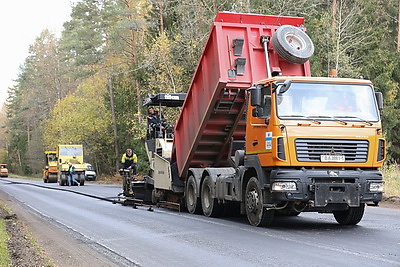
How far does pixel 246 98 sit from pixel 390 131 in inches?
1070

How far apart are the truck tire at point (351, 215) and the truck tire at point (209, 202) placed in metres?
2.90

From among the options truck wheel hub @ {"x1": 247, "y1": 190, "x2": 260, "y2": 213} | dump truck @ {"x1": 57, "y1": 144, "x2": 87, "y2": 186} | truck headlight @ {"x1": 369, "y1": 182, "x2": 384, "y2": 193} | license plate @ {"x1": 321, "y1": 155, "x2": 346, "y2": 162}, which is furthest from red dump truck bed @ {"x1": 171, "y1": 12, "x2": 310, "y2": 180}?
dump truck @ {"x1": 57, "y1": 144, "x2": 87, "y2": 186}

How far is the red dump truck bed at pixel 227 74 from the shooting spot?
12344 millimetres

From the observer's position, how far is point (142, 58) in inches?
1647

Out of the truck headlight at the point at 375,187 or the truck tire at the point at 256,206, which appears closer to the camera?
the truck headlight at the point at 375,187

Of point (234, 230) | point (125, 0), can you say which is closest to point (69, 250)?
point (234, 230)

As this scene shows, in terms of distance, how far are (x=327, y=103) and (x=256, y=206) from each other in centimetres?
235

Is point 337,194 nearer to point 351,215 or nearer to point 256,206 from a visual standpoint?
point 351,215

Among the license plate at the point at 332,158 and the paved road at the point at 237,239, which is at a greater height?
the license plate at the point at 332,158

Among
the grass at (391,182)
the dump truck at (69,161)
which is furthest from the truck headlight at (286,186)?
the dump truck at (69,161)

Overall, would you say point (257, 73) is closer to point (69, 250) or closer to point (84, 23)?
point (69, 250)

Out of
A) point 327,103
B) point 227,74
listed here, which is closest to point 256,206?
point 327,103

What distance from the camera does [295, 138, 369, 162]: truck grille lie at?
1032cm

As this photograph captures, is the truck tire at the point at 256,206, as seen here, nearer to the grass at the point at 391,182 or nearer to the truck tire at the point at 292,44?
the truck tire at the point at 292,44
